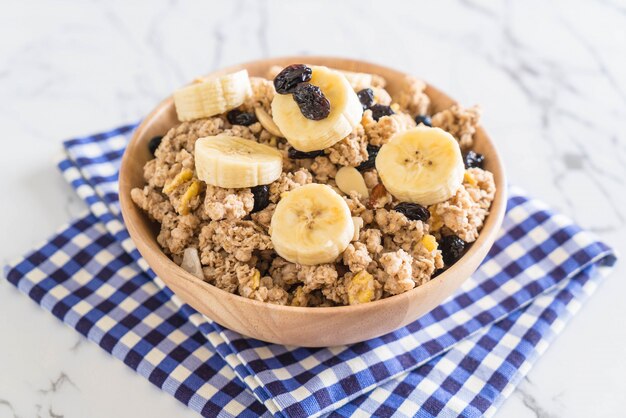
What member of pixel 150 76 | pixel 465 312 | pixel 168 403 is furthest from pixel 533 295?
pixel 150 76

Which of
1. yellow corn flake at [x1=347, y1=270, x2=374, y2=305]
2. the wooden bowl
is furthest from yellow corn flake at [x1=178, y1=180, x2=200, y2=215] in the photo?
yellow corn flake at [x1=347, y1=270, x2=374, y2=305]

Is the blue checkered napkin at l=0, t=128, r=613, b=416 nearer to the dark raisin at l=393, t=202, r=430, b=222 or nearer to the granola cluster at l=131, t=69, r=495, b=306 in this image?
the granola cluster at l=131, t=69, r=495, b=306

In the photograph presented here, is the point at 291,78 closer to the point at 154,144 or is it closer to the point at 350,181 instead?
the point at 350,181

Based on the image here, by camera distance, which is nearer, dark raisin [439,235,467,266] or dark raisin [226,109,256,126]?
dark raisin [439,235,467,266]

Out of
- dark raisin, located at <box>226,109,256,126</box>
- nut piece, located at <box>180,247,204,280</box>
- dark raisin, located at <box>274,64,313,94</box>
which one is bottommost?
nut piece, located at <box>180,247,204,280</box>

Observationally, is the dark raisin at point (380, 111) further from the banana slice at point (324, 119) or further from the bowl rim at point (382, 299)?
the bowl rim at point (382, 299)

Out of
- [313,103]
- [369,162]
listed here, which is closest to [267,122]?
[313,103]

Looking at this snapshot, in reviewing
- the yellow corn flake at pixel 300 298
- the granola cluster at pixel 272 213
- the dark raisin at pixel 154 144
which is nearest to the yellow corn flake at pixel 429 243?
the granola cluster at pixel 272 213
